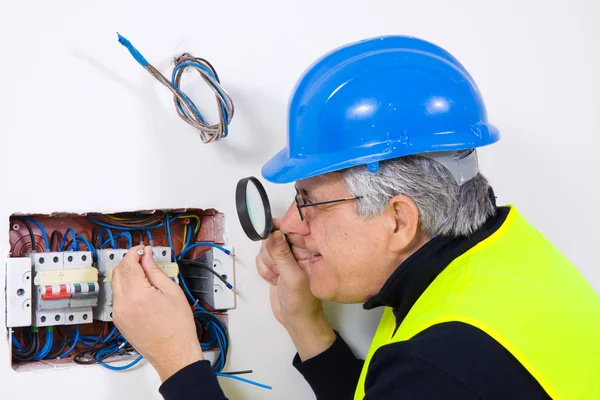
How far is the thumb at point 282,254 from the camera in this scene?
1.36m

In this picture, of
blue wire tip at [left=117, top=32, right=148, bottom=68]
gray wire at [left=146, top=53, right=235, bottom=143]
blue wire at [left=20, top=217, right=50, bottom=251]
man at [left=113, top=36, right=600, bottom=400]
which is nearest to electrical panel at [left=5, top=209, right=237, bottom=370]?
blue wire at [left=20, top=217, right=50, bottom=251]

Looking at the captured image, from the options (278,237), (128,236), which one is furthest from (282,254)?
(128,236)

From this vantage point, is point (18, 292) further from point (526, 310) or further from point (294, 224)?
point (526, 310)

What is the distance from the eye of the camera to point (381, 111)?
1.13 m

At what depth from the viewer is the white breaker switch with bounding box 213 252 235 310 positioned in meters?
1.44

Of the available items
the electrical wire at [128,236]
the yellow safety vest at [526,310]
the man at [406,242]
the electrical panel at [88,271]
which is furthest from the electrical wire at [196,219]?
the yellow safety vest at [526,310]

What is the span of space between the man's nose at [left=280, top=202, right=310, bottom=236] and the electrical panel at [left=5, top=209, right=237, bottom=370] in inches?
8.6

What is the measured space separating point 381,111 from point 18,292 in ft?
2.61

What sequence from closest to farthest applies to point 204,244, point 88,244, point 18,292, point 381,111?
1. point 381,111
2. point 18,292
3. point 88,244
4. point 204,244

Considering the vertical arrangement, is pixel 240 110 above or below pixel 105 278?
above

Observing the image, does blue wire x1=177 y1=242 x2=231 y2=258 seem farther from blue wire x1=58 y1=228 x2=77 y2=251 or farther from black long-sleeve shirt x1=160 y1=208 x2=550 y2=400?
black long-sleeve shirt x1=160 y1=208 x2=550 y2=400

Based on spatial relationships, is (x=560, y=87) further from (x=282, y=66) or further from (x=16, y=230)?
(x=16, y=230)

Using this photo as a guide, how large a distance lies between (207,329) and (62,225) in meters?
0.41

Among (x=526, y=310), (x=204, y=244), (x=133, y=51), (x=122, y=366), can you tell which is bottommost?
(x=122, y=366)
